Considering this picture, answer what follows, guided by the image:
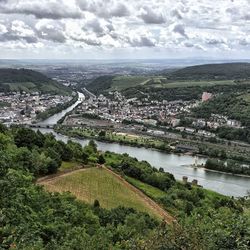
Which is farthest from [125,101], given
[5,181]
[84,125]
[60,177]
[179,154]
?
[5,181]

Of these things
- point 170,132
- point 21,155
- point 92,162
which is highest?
point 21,155

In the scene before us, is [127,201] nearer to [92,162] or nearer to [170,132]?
[92,162]

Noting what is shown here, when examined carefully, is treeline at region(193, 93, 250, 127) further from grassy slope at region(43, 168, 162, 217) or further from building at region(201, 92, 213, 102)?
grassy slope at region(43, 168, 162, 217)

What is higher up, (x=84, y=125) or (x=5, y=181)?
(x=5, y=181)

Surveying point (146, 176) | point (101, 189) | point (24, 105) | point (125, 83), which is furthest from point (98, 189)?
point (125, 83)

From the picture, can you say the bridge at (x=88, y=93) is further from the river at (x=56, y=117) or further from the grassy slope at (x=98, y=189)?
the grassy slope at (x=98, y=189)

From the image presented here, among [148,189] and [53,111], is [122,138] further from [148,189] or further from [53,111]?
[148,189]

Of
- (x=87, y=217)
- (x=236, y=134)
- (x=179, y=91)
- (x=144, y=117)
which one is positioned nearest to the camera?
(x=87, y=217)
